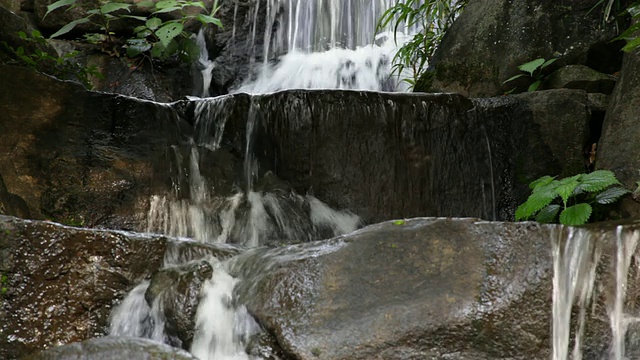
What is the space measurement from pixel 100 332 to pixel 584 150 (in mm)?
3724

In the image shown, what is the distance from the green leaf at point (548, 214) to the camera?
4094 mm

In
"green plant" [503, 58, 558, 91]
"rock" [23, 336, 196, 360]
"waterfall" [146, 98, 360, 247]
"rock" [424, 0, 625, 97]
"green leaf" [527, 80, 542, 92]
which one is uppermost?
"rock" [424, 0, 625, 97]

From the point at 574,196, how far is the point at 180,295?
2.54 meters

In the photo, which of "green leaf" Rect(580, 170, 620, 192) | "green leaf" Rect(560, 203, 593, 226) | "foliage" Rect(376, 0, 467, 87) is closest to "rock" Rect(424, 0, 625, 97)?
"foliage" Rect(376, 0, 467, 87)

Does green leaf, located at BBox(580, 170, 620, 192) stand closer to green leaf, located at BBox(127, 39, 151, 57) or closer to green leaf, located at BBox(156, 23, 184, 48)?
green leaf, located at BBox(156, 23, 184, 48)

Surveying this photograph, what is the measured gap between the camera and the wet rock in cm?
302

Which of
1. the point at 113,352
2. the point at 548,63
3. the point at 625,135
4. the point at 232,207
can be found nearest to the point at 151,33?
the point at 232,207

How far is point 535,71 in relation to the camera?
18.6 ft

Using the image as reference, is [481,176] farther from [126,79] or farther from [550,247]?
[126,79]

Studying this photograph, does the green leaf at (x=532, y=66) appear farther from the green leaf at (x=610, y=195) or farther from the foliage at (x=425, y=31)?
the green leaf at (x=610, y=195)

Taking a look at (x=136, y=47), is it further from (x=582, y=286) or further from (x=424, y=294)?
(x=582, y=286)

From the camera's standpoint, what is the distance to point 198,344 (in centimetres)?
299

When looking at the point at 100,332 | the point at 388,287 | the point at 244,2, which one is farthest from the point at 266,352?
the point at 244,2

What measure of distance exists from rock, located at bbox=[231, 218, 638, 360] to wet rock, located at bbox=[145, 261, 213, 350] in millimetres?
216
